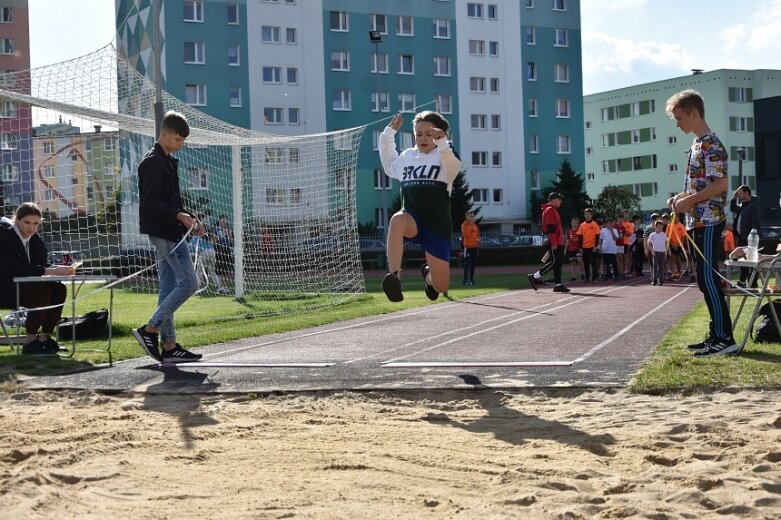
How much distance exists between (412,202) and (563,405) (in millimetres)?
2783

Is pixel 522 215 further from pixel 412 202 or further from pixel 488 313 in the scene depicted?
pixel 412 202

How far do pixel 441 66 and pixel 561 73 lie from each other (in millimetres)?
9131

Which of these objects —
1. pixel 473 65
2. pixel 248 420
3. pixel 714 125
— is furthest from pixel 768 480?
pixel 714 125

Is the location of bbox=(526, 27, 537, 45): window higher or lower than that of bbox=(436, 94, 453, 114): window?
higher

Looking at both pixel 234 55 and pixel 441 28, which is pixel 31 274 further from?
pixel 441 28

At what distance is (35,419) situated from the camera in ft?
19.5

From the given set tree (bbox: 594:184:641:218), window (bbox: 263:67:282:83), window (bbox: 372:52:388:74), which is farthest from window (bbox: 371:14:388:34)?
tree (bbox: 594:184:641:218)

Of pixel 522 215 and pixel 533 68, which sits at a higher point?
pixel 533 68

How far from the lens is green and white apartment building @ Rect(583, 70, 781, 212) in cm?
8388

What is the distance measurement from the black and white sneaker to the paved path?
579 mm

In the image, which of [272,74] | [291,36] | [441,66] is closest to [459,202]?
[441,66]

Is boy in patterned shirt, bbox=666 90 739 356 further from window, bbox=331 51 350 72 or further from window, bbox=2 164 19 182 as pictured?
window, bbox=331 51 350 72

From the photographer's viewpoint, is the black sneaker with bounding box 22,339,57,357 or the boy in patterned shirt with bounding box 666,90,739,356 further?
the black sneaker with bounding box 22,339,57,357

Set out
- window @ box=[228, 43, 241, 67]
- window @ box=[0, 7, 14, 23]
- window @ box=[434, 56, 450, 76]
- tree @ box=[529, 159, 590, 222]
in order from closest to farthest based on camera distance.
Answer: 1. window @ box=[228, 43, 241, 67]
2. tree @ box=[529, 159, 590, 222]
3. window @ box=[434, 56, 450, 76]
4. window @ box=[0, 7, 14, 23]
